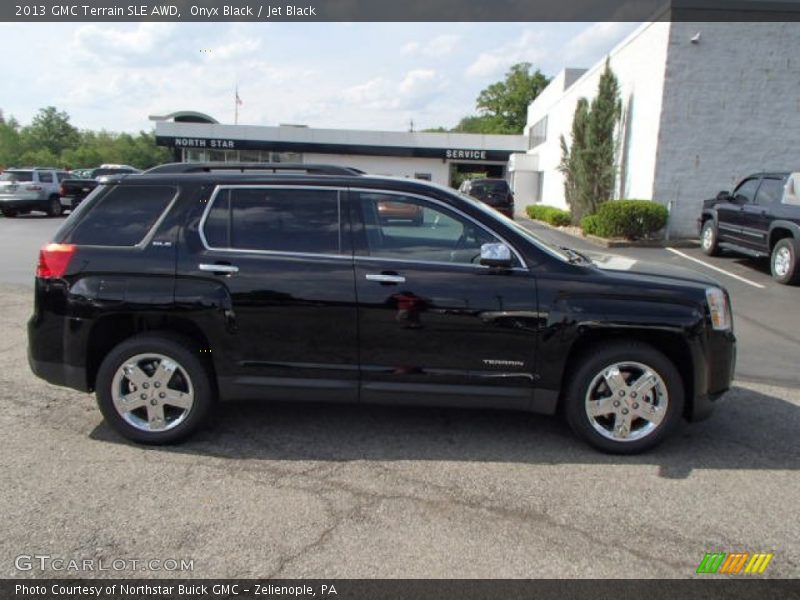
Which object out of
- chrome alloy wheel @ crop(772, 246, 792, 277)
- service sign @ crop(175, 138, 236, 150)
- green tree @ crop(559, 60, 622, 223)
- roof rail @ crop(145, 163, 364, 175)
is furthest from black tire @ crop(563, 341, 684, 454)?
service sign @ crop(175, 138, 236, 150)

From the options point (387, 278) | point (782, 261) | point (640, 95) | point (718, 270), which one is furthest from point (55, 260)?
point (640, 95)

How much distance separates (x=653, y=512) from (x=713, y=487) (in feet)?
1.90

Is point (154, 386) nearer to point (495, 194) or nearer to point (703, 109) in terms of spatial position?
point (703, 109)

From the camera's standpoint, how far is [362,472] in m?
3.85

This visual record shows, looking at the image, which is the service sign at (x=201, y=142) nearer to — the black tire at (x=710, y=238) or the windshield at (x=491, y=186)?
the windshield at (x=491, y=186)

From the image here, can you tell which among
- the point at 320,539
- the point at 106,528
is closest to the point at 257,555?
the point at 320,539

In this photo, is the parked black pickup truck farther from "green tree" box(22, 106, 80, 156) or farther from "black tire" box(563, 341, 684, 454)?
"green tree" box(22, 106, 80, 156)

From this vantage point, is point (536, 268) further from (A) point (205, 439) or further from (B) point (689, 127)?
(B) point (689, 127)

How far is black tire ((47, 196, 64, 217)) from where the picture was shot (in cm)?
2412

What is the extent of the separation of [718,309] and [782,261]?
7.89 m

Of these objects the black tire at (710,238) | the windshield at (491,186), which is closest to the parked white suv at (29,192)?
the windshield at (491,186)

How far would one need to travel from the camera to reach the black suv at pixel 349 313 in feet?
13.2

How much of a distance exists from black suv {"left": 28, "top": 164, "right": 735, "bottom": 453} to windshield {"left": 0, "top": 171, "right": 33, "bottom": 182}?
2343 centimetres

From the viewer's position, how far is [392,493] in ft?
11.7
